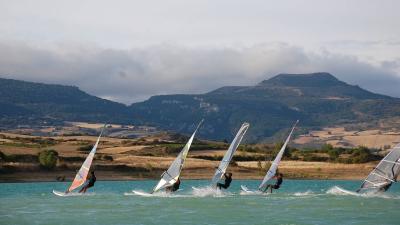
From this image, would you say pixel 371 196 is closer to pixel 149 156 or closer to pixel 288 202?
pixel 288 202

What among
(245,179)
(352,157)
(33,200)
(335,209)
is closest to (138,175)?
(245,179)

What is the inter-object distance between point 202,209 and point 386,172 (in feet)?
46.1

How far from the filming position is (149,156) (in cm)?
11231

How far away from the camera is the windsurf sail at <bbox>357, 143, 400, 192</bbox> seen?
48938 millimetres

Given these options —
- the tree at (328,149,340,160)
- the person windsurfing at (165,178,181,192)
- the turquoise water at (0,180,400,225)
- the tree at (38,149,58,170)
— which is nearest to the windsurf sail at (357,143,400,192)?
the turquoise water at (0,180,400,225)

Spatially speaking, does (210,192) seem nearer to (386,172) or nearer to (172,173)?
(172,173)

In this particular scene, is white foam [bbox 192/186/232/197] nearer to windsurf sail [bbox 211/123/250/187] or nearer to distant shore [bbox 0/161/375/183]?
windsurf sail [bbox 211/123/250/187]

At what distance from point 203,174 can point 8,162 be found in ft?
81.7

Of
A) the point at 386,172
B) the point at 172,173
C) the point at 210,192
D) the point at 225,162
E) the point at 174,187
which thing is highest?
the point at 225,162

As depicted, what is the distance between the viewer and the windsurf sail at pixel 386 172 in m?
48.9

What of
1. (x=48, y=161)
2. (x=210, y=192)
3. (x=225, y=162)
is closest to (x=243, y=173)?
(x=48, y=161)

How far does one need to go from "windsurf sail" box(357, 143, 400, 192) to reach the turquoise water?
0.98 metres

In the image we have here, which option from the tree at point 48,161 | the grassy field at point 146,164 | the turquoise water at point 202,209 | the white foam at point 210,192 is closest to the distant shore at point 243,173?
the grassy field at point 146,164

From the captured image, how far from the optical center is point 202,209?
42.8 metres
